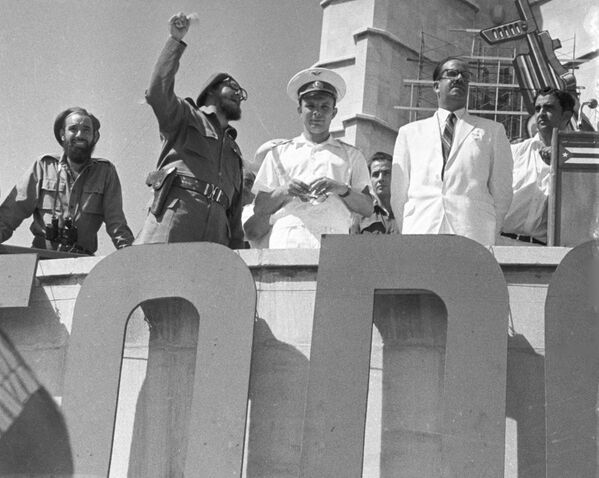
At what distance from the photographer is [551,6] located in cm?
2297

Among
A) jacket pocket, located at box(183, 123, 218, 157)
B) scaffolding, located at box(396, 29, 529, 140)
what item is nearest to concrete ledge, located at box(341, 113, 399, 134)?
scaffolding, located at box(396, 29, 529, 140)

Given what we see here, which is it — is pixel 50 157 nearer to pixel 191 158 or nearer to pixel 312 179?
pixel 191 158

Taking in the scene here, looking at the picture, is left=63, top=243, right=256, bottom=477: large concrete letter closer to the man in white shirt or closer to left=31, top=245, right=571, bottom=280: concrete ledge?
left=31, top=245, right=571, bottom=280: concrete ledge

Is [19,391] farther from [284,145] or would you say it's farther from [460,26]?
[460,26]

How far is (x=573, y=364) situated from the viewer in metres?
8.06

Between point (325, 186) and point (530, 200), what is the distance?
1.75 m

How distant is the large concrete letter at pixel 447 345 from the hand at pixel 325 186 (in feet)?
1.88

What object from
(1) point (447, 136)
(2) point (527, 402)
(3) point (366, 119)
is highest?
(3) point (366, 119)

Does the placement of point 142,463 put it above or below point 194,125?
below

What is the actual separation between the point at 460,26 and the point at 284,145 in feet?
50.4

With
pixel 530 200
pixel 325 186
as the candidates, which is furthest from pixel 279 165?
pixel 530 200

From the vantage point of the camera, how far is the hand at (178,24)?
8.84m

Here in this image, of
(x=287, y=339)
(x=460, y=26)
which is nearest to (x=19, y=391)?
(x=287, y=339)

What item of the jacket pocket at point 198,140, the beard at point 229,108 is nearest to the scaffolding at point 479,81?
the beard at point 229,108
